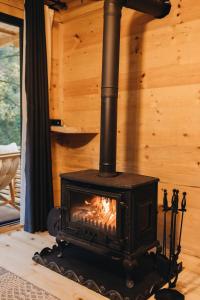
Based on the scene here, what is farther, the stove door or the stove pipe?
the stove pipe

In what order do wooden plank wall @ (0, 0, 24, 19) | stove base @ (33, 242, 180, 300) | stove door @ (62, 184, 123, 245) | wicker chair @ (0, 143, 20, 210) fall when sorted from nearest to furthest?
1. stove base @ (33, 242, 180, 300)
2. stove door @ (62, 184, 123, 245)
3. wooden plank wall @ (0, 0, 24, 19)
4. wicker chair @ (0, 143, 20, 210)

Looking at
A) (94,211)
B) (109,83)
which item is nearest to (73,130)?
(109,83)

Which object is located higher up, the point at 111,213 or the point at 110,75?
the point at 110,75

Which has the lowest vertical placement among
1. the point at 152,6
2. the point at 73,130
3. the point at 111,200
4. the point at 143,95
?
the point at 111,200

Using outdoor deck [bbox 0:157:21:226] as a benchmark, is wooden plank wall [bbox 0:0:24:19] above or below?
above

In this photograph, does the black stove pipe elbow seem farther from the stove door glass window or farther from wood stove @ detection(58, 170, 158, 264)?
the stove door glass window

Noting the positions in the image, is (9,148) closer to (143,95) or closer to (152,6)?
(143,95)

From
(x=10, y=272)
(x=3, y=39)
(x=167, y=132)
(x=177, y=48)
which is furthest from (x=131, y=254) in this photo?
(x=3, y=39)

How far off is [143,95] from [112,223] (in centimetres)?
127

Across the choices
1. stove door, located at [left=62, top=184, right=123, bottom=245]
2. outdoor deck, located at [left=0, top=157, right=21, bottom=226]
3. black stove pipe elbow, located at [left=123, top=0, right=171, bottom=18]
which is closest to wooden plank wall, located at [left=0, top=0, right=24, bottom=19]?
black stove pipe elbow, located at [left=123, top=0, right=171, bottom=18]

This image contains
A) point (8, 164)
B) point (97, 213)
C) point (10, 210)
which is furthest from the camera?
point (10, 210)

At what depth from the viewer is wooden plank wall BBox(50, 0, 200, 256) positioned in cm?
254

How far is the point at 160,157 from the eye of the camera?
274 cm

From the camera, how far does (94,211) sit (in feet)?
7.49
